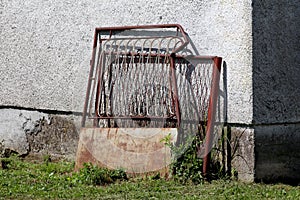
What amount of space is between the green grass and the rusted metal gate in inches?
13.1

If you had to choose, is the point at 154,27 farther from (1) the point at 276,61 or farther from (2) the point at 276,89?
(2) the point at 276,89

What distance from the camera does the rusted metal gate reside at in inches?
275

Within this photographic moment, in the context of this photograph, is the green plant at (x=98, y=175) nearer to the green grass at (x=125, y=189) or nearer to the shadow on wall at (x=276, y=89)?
the green grass at (x=125, y=189)

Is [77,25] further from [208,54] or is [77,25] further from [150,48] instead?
[208,54]

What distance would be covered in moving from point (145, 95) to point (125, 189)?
1.37 m

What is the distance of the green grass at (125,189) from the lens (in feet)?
20.1

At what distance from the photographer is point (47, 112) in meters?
8.65

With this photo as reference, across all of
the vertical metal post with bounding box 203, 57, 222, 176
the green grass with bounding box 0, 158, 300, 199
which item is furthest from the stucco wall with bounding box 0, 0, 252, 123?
the green grass with bounding box 0, 158, 300, 199

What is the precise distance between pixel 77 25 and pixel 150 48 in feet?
3.86

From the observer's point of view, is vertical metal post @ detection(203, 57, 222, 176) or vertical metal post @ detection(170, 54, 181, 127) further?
vertical metal post @ detection(170, 54, 181, 127)

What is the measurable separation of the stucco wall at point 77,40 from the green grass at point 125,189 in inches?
28.5

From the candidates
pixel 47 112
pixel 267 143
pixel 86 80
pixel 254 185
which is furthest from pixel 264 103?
pixel 47 112

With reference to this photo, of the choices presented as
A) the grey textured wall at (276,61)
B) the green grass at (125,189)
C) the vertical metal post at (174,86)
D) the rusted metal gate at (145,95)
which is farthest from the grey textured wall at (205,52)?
the green grass at (125,189)

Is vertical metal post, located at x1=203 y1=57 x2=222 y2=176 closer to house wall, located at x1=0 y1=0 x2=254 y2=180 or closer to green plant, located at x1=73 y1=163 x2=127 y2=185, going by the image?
house wall, located at x1=0 y1=0 x2=254 y2=180
